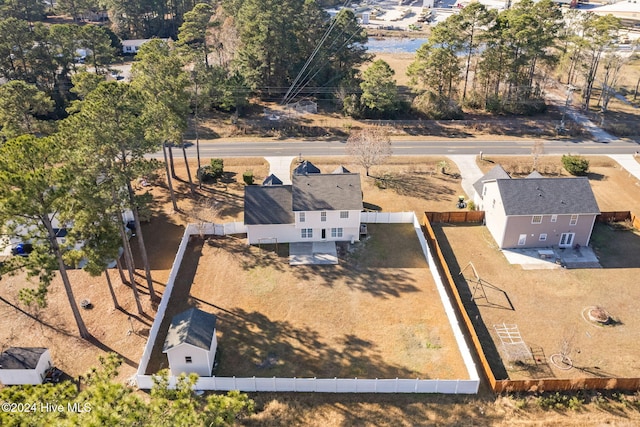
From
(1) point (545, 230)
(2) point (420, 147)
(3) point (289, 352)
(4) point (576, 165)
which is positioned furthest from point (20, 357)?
(4) point (576, 165)

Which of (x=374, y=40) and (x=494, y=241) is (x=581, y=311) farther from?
(x=374, y=40)

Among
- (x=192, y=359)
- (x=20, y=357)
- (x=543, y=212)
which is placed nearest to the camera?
(x=20, y=357)

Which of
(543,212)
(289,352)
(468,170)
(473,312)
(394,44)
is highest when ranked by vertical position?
(394,44)

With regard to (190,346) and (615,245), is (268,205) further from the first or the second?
(615,245)

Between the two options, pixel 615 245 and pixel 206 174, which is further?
pixel 206 174

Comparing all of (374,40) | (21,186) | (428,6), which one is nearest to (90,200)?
(21,186)

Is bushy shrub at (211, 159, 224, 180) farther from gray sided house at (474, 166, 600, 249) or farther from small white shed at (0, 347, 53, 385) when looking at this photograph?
gray sided house at (474, 166, 600, 249)
